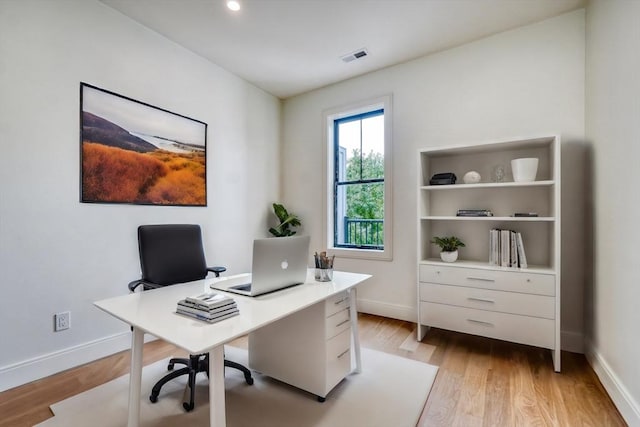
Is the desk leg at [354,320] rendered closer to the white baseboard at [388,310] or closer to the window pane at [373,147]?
the white baseboard at [388,310]

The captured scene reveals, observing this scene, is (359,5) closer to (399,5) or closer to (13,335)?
(399,5)

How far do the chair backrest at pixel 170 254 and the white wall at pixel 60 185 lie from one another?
0.63 meters

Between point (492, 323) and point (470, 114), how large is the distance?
6.26ft

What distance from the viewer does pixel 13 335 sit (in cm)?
195

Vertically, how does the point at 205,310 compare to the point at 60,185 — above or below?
below

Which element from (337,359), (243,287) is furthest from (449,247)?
(243,287)

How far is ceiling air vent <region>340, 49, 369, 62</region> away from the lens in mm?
3025

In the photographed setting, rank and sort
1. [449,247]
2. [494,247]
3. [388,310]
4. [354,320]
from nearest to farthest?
1. [354,320]
2. [494,247]
3. [449,247]
4. [388,310]

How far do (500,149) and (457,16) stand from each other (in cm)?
119

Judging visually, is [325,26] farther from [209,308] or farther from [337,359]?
[337,359]

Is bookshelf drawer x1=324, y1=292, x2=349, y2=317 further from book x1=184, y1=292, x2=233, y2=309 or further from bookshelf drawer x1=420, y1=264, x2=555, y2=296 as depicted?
bookshelf drawer x1=420, y1=264, x2=555, y2=296

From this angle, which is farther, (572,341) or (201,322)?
(572,341)

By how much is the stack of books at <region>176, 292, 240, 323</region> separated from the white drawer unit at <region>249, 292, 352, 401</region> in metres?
0.62

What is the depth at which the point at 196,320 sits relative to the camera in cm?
122
